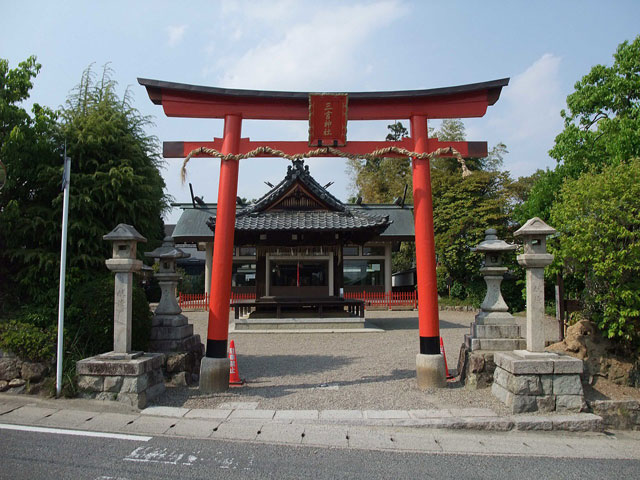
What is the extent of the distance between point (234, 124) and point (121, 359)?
4.01 meters

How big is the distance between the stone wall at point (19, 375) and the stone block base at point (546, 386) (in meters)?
6.57

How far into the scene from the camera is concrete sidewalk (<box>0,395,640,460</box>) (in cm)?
454

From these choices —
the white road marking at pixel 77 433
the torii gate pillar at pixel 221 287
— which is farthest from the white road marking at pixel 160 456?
the torii gate pillar at pixel 221 287

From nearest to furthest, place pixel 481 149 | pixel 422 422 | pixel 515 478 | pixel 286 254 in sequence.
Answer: pixel 515 478 < pixel 422 422 < pixel 481 149 < pixel 286 254

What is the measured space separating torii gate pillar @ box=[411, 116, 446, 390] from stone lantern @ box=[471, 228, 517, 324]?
88 centimetres

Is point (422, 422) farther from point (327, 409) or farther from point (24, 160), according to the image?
point (24, 160)

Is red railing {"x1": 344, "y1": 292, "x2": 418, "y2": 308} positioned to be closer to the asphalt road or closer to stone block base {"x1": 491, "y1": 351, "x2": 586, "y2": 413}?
stone block base {"x1": 491, "y1": 351, "x2": 586, "y2": 413}

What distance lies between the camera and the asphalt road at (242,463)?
3.73m

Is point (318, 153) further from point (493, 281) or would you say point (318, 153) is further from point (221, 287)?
point (493, 281)

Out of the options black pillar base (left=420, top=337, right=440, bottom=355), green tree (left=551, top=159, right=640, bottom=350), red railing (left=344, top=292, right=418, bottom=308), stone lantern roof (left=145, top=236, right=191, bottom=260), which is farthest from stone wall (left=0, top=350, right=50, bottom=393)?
red railing (left=344, top=292, right=418, bottom=308)

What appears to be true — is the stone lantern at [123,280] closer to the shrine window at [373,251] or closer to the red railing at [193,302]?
the red railing at [193,302]

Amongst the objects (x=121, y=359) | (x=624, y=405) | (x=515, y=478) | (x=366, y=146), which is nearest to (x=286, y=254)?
(x=366, y=146)

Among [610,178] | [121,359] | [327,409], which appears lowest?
[327,409]

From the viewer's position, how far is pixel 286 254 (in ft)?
54.9
